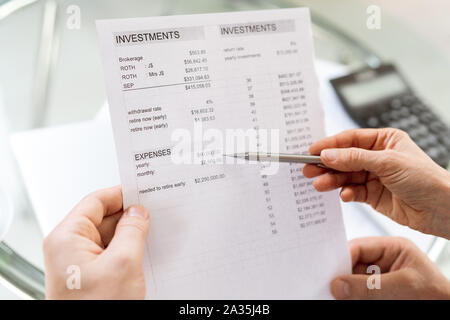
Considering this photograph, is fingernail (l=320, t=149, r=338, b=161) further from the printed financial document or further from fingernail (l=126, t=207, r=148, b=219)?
fingernail (l=126, t=207, r=148, b=219)

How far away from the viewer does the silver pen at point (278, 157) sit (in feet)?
1.67

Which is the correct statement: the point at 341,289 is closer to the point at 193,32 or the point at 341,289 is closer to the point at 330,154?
the point at 330,154

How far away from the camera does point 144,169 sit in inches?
18.4

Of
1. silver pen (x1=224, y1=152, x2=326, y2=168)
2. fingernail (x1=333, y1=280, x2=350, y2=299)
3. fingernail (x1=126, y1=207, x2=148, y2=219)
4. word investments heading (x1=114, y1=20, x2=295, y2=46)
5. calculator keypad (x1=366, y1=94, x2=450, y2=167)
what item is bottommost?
fingernail (x1=333, y1=280, x2=350, y2=299)

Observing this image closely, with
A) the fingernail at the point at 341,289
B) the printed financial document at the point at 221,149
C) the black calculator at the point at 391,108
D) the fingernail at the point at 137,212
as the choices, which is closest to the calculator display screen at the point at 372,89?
the black calculator at the point at 391,108

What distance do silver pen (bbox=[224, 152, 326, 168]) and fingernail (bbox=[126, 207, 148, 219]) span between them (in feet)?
0.41

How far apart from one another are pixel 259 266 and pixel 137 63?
0.98ft

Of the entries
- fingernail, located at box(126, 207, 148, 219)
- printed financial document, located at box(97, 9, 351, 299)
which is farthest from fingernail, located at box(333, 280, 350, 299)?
fingernail, located at box(126, 207, 148, 219)

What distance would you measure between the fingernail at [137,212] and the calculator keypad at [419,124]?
1.67 feet

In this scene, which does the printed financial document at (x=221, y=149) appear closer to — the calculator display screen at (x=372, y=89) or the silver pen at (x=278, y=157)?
the silver pen at (x=278, y=157)

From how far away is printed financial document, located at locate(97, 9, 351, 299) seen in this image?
1.54 feet

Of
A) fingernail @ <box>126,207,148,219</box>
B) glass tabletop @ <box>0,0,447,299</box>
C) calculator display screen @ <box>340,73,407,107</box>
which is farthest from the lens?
calculator display screen @ <box>340,73,407,107</box>
